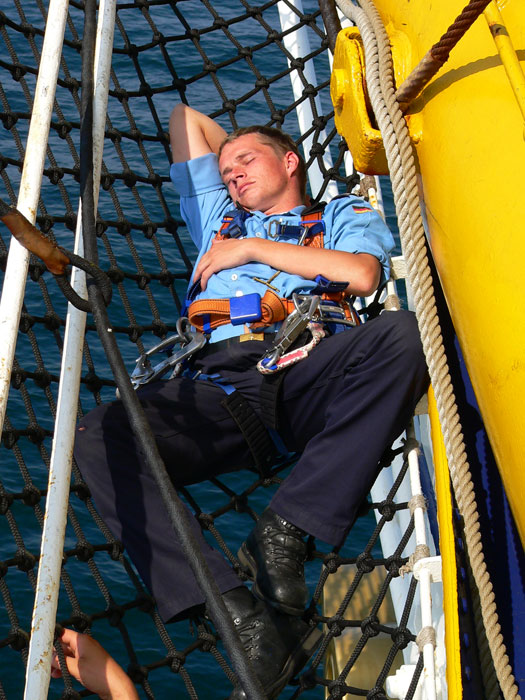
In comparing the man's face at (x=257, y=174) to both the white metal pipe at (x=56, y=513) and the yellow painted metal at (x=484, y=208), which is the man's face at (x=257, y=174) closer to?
the white metal pipe at (x=56, y=513)

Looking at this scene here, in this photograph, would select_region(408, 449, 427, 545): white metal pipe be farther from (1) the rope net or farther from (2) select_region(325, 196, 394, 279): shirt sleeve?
(2) select_region(325, 196, 394, 279): shirt sleeve

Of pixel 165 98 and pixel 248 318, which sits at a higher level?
pixel 165 98

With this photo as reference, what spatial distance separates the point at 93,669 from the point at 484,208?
42.3 inches

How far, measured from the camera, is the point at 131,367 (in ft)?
15.8

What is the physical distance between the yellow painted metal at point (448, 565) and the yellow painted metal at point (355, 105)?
17.9 inches

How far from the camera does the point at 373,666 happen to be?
3.34m

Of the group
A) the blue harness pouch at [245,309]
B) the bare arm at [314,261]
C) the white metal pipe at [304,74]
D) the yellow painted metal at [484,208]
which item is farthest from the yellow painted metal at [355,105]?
the white metal pipe at [304,74]

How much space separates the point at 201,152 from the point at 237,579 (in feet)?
4.34

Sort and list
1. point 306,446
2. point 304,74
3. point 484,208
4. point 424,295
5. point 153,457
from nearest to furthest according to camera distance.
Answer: point 484,208 < point 153,457 < point 424,295 < point 306,446 < point 304,74

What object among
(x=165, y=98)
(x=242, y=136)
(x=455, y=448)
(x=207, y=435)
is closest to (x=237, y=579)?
(x=207, y=435)

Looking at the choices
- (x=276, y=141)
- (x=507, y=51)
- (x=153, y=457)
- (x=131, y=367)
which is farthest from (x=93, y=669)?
(x=131, y=367)

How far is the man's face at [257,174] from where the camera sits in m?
2.41

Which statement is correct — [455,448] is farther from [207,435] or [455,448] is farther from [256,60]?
[256,60]

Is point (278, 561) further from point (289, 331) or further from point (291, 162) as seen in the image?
point (291, 162)
